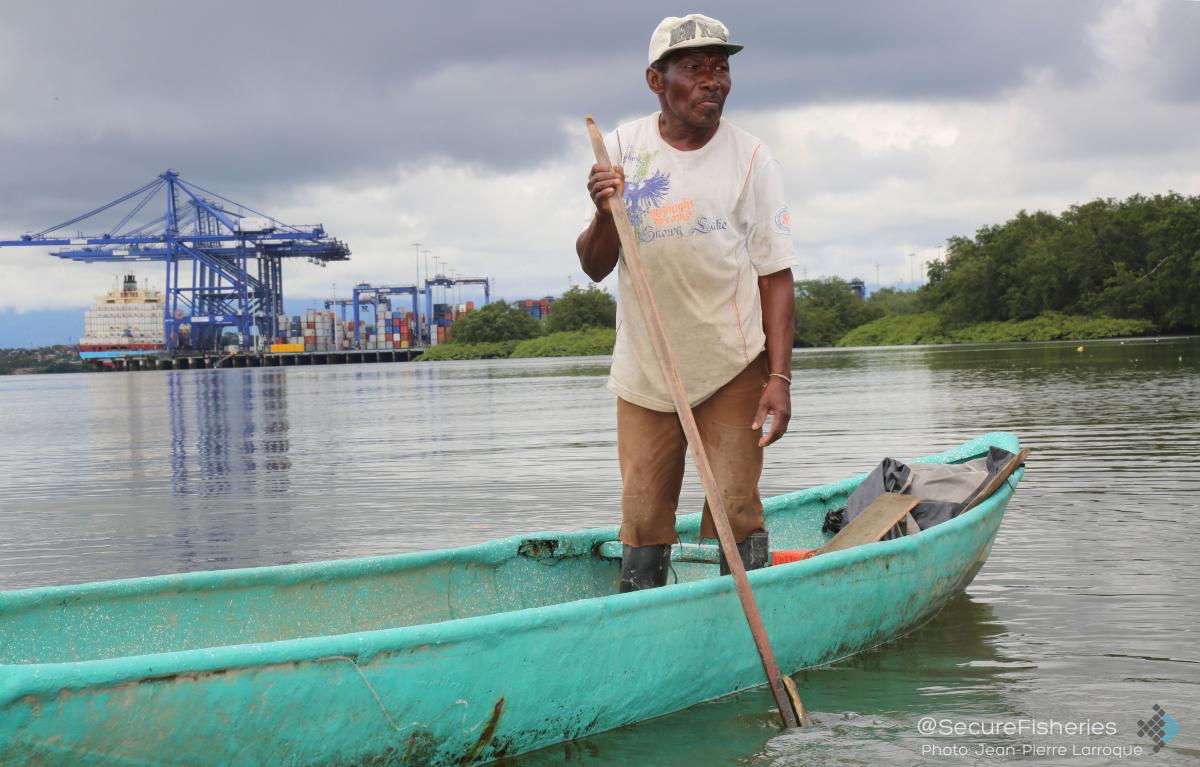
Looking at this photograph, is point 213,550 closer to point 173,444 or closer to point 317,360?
point 173,444

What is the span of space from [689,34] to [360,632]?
2.19 meters

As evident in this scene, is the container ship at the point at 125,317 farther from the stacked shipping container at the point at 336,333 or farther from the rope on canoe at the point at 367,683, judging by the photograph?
the rope on canoe at the point at 367,683

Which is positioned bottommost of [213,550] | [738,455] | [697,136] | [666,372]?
[213,550]

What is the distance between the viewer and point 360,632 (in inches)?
135

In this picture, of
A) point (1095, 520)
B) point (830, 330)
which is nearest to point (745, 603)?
point (1095, 520)

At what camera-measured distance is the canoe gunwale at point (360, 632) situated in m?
2.89

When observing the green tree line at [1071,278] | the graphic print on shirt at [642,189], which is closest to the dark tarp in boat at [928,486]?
the graphic print on shirt at [642,189]

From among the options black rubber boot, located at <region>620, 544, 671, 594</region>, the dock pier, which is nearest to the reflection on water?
black rubber boot, located at <region>620, 544, 671, 594</region>

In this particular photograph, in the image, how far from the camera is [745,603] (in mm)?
3949

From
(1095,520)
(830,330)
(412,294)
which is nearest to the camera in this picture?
(1095,520)

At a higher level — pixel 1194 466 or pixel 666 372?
pixel 666 372

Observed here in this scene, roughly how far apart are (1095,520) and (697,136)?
518cm

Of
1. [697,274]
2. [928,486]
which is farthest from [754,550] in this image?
[928,486]

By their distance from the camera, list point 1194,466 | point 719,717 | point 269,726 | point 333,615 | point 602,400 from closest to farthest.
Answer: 1. point 269,726
2. point 719,717
3. point 333,615
4. point 1194,466
5. point 602,400
